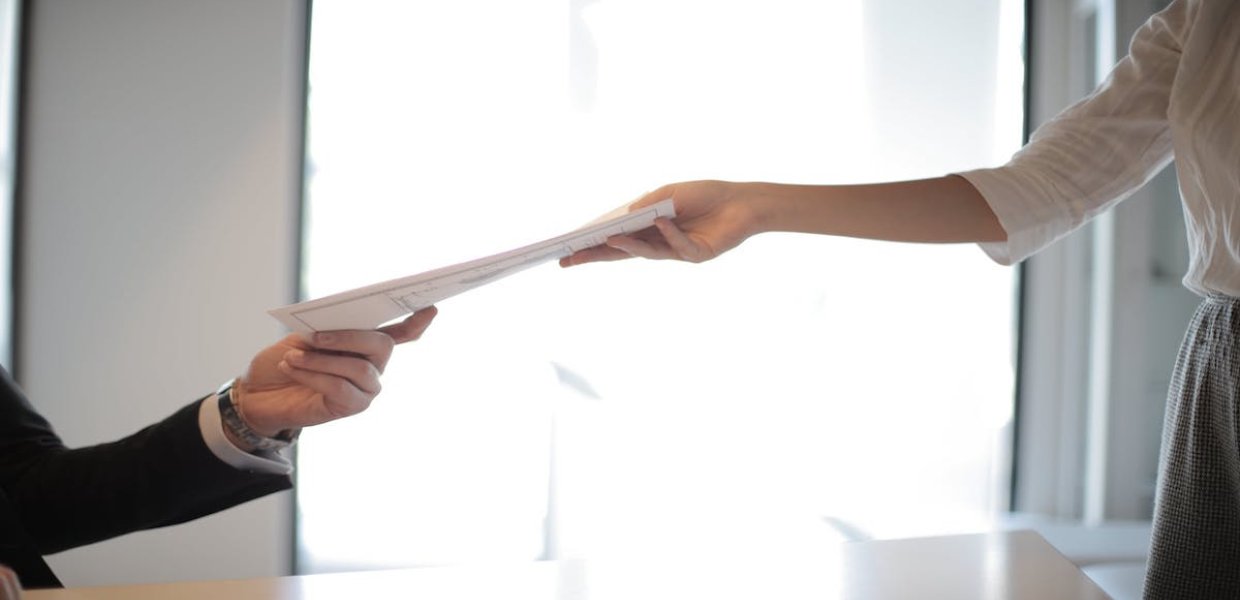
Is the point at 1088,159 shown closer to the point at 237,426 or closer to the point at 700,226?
the point at 700,226

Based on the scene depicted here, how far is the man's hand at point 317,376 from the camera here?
40.0 inches

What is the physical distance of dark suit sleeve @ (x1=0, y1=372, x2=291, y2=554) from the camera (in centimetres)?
104

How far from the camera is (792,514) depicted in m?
2.91

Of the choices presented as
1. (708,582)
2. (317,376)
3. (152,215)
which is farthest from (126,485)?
(152,215)

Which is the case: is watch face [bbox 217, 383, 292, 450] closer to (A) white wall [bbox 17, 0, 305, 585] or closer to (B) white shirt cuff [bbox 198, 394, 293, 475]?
(B) white shirt cuff [bbox 198, 394, 293, 475]

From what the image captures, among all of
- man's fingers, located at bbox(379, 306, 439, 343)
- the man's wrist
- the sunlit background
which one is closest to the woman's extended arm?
man's fingers, located at bbox(379, 306, 439, 343)

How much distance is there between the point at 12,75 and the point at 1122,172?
2797 millimetres

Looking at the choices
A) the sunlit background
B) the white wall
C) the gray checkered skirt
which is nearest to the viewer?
the gray checkered skirt

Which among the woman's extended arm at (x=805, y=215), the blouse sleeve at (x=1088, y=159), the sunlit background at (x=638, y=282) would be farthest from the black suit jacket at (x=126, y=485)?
the sunlit background at (x=638, y=282)

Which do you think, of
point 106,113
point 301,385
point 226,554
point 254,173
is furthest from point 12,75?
point 301,385

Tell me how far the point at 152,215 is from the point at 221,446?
1902 mm

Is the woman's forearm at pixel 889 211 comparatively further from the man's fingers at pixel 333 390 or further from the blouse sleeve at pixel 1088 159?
the man's fingers at pixel 333 390

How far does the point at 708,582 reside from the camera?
2.82 ft

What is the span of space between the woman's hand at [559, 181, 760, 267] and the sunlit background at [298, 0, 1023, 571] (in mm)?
1664
